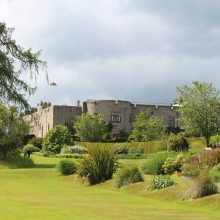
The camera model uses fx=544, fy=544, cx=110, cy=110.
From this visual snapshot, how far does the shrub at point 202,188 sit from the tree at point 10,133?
1012 inches

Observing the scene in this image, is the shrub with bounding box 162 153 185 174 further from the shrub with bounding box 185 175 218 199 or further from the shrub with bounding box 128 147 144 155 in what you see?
the shrub with bounding box 128 147 144 155

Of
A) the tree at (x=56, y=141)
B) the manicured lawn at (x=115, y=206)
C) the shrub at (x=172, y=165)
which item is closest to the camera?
→ the manicured lawn at (x=115, y=206)

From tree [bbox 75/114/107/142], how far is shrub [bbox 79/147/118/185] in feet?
167

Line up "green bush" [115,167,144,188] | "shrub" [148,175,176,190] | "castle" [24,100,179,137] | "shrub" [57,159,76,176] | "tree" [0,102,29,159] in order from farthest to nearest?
"castle" [24,100,179,137]
"tree" [0,102,29,159]
"shrub" [57,159,76,176]
"green bush" [115,167,144,188]
"shrub" [148,175,176,190]

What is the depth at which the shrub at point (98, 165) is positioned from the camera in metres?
23.4

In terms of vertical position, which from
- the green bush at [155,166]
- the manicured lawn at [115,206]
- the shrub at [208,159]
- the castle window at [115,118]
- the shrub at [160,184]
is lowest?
the manicured lawn at [115,206]

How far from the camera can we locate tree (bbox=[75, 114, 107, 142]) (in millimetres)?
75312

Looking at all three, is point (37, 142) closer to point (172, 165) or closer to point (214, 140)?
point (214, 140)

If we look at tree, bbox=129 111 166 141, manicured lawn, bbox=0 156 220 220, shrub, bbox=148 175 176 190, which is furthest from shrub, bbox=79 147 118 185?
tree, bbox=129 111 166 141

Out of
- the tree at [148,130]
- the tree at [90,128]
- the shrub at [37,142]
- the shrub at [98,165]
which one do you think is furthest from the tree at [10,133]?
the tree at [148,130]

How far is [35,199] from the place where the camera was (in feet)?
52.9

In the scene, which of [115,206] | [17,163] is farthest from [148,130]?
[115,206]

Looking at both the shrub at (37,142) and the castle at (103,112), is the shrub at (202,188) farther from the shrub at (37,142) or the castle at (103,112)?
the castle at (103,112)

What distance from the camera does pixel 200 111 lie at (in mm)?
52562
